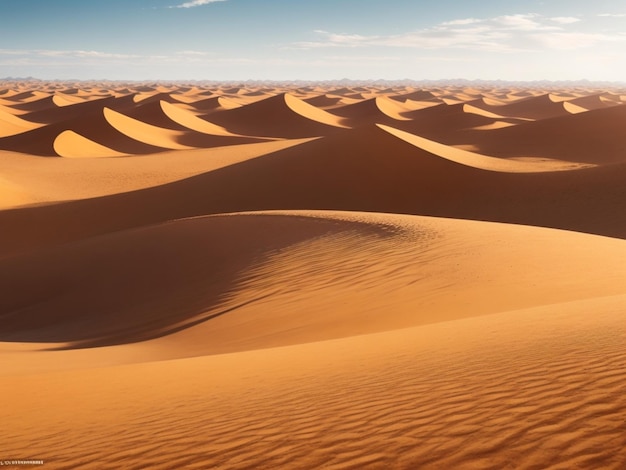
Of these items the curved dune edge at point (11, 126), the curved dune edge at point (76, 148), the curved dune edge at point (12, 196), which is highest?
the curved dune edge at point (11, 126)

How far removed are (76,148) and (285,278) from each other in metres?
36.1

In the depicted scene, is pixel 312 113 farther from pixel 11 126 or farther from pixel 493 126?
pixel 11 126

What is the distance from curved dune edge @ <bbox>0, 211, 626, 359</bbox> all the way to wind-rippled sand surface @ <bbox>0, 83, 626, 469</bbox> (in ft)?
0.17

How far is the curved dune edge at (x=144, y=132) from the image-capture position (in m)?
49.5

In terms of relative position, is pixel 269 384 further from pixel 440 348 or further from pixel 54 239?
pixel 54 239

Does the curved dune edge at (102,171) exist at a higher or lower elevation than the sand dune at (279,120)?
lower

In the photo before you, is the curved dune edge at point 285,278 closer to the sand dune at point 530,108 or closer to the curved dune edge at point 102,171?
the curved dune edge at point 102,171

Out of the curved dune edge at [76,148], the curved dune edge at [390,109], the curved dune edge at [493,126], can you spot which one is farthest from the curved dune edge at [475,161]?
the curved dune edge at [390,109]

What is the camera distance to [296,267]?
1059 cm

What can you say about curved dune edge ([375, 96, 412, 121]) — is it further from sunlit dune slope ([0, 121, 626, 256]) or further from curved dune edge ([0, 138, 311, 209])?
sunlit dune slope ([0, 121, 626, 256])

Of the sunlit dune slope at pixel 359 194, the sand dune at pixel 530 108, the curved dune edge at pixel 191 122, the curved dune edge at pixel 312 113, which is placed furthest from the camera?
the sand dune at pixel 530 108

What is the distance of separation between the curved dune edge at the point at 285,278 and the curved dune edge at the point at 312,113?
50.7 meters

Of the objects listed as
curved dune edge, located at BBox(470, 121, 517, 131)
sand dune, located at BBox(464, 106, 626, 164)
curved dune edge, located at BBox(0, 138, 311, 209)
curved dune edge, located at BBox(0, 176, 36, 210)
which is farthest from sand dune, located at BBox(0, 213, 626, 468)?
curved dune edge, located at BBox(470, 121, 517, 131)

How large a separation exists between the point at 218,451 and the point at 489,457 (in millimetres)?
1540
